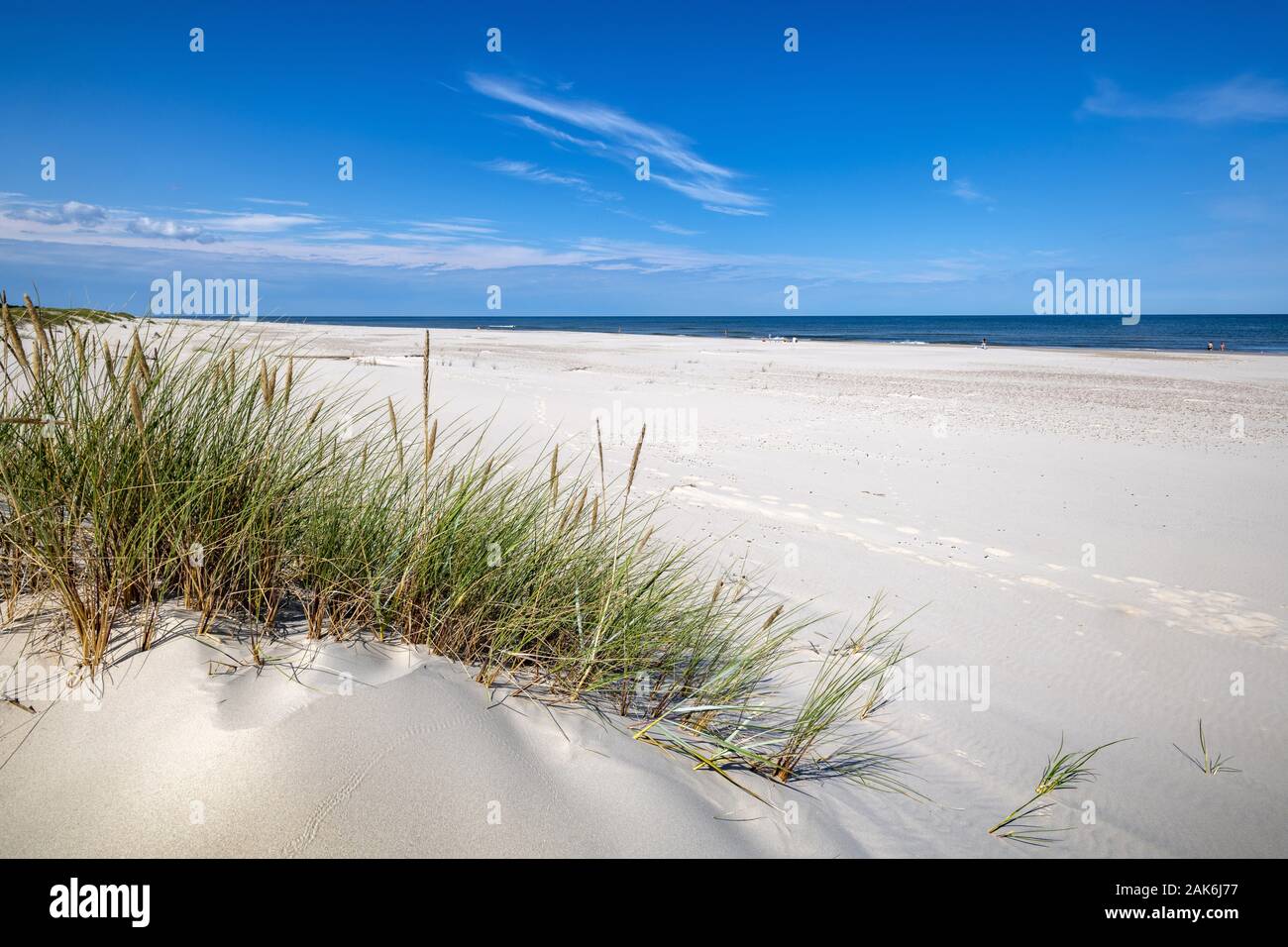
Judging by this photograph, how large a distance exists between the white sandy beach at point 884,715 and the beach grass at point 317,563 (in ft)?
0.57

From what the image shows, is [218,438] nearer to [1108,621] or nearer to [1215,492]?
[1108,621]

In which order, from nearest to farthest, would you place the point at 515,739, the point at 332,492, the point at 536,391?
the point at 515,739 < the point at 332,492 < the point at 536,391

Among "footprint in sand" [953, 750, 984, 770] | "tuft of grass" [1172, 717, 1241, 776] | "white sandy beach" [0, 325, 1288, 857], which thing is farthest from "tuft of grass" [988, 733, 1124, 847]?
"tuft of grass" [1172, 717, 1241, 776]

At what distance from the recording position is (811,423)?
12.1 meters

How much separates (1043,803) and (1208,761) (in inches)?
45.0

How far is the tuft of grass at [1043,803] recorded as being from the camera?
239cm

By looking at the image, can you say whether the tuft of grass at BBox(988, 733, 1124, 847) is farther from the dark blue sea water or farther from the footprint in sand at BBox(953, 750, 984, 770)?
the dark blue sea water

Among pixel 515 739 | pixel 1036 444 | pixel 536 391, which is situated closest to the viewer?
pixel 515 739

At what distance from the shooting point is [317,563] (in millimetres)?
2391

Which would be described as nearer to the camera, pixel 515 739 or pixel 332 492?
pixel 515 739

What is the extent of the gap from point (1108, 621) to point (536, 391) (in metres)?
11.5

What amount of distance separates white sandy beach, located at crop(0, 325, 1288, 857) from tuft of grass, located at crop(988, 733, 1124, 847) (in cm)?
5
